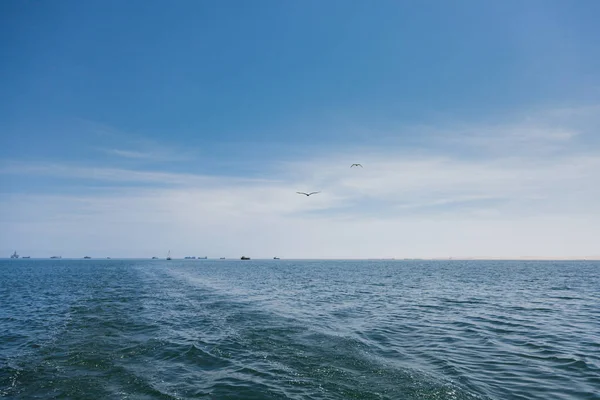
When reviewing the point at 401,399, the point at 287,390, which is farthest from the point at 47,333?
the point at 401,399

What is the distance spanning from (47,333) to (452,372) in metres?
25.6

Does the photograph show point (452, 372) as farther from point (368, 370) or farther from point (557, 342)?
point (557, 342)

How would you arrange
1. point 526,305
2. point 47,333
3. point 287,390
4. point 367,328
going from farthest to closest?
point 526,305 < point 367,328 < point 47,333 < point 287,390

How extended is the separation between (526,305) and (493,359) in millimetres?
24340

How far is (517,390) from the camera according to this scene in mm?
13516

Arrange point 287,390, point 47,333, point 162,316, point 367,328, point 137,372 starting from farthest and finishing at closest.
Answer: point 162,316 → point 367,328 → point 47,333 → point 137,372 → point 287,390

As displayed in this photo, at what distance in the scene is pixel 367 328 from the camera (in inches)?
957

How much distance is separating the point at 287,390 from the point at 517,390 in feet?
30.9

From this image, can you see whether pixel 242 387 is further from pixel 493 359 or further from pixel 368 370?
pixel 493 359

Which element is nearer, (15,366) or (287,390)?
(287,390)

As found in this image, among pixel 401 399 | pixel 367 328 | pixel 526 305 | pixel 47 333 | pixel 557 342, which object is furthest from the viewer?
pixel 526 305

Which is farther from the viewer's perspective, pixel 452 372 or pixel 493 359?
pixel 493 359

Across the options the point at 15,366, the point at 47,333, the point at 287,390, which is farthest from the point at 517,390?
the point at 47,333

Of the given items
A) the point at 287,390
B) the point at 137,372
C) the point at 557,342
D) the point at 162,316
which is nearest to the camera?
the point at 287,390
